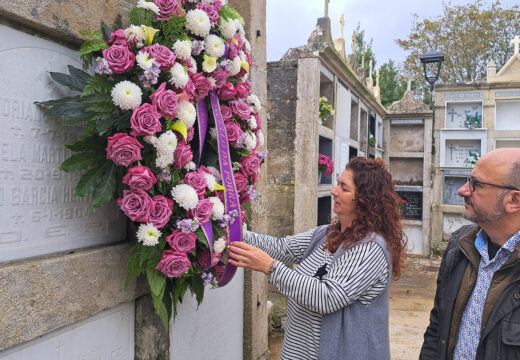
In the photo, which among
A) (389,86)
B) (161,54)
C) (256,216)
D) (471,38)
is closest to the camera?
(161,54)

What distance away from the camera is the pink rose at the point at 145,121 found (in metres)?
1.61

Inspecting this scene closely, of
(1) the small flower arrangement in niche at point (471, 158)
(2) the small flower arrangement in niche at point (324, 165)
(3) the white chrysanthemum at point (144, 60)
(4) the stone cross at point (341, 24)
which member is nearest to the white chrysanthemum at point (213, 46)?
(3) the white chrysanthemum at point (144, 60)

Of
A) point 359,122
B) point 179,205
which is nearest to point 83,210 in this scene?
point 179,205

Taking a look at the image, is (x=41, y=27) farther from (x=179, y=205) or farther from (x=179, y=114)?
(x=179, y=205)

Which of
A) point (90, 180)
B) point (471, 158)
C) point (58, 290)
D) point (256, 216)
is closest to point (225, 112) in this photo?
point (90, 180)

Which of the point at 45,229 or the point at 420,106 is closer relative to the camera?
the point at 45,229

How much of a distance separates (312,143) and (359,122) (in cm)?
309

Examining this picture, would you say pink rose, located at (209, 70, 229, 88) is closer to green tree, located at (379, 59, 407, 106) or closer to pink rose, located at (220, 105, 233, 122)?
pink rose, located at (220, 105, 233, 122)

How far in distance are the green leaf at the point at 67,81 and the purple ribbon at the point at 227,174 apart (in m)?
0.59

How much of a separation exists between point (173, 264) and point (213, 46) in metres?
0.92

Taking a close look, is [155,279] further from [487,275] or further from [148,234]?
[487,275]

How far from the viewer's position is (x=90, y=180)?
1.70 metres

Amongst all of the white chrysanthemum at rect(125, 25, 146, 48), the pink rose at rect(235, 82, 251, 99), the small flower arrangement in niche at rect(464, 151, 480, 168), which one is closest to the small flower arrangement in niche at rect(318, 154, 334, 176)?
the pink rose at rect(235, 82, 251, 99)

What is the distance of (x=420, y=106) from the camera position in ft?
35.8
